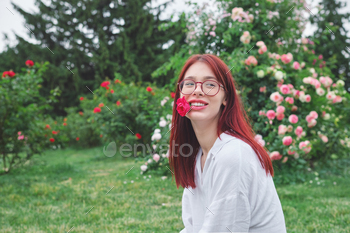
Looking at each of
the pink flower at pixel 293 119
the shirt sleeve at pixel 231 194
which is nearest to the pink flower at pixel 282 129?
the pink flower at pixel 293 119

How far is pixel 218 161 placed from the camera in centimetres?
119

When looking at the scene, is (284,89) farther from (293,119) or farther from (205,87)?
(205,87)

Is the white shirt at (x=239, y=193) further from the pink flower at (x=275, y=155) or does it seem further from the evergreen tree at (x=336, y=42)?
the evergreen tree at (x=336, y=42)

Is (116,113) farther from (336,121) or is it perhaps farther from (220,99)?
(220,99)

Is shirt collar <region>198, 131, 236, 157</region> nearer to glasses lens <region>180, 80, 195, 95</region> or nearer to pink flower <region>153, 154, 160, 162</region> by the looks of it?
glasses lens <region>180, 80, 195, 95</region>

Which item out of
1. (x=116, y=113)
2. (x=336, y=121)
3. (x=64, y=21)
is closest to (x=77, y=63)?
(x=64, y=21)

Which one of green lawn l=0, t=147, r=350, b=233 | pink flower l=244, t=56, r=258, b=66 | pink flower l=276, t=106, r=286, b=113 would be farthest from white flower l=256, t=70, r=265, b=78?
green lawn l=0, t=147, r=350, b=233

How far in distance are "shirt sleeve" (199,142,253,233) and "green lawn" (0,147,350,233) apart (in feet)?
4.45

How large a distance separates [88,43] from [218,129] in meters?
16.3

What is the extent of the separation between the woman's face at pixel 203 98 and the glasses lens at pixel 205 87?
0.02m

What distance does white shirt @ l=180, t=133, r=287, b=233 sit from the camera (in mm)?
1134

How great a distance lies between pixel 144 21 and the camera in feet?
53.2

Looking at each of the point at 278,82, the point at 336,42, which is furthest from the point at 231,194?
the point at 336,42

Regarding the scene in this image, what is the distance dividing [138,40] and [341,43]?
1166 cm
